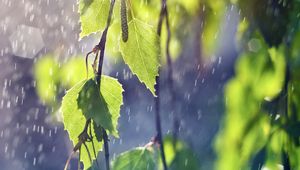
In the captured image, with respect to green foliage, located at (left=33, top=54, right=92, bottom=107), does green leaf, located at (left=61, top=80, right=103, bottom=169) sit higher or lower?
lower

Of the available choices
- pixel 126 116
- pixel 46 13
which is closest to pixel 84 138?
pixel 46 13

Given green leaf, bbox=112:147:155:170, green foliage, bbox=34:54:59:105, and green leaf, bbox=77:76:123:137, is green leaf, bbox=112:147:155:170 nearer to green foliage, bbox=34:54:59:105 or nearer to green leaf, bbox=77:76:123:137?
green leaf, bbox=77:76:123:137

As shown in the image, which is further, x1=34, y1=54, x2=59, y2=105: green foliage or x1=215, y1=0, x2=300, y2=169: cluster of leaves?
x1=34, y1=54, x2=59, y2=105: green foliage

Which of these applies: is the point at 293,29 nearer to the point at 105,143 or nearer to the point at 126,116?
the point at 105,143

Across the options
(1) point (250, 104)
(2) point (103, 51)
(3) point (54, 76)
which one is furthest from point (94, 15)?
(3) point (54, 76)

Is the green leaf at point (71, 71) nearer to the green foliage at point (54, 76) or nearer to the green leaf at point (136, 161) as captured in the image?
the green foliage at point (54, 76)

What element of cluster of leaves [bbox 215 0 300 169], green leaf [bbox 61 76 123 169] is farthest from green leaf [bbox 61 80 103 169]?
cluster of leaves [bbox 215 0 300 169]

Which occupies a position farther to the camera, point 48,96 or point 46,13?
point 46,13
